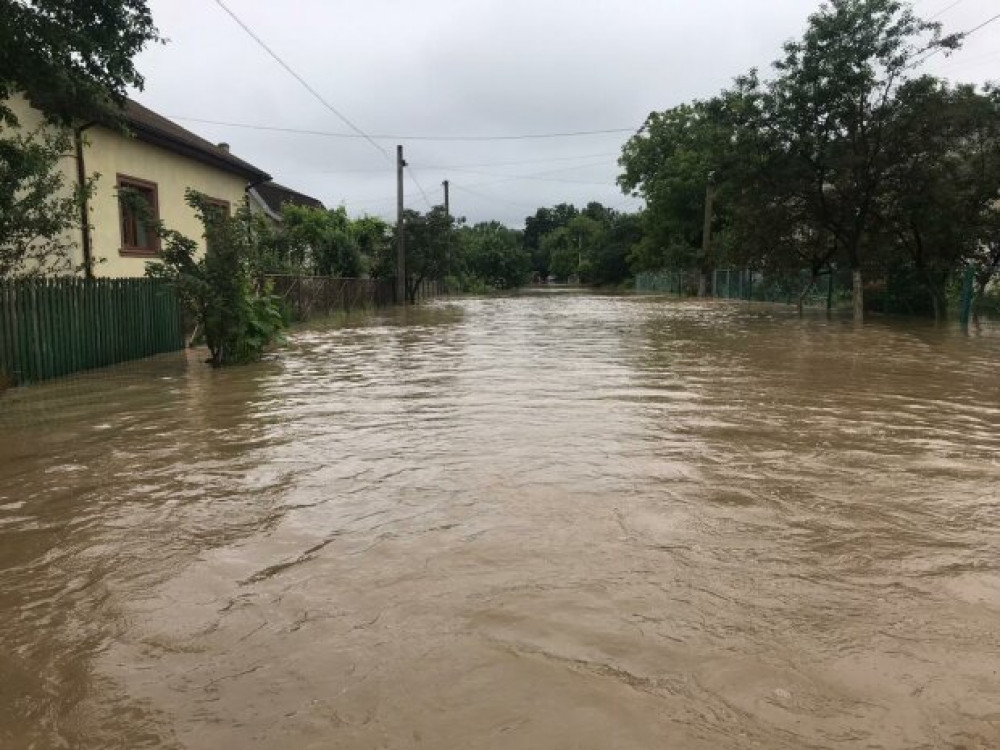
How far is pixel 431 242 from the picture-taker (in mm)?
38375

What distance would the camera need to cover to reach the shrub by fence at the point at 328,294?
23719mm

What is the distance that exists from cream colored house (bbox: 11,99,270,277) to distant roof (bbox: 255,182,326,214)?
17.3 m

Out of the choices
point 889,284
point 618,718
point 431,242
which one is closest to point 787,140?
point 889,284

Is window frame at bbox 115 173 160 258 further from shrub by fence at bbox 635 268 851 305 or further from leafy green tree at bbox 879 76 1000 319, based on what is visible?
shrub by fence at bbox 635 268 851 305

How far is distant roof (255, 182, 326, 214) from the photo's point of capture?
38.9 metres

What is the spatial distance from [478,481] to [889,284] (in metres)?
24.7

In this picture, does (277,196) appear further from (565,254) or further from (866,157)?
(565,254)

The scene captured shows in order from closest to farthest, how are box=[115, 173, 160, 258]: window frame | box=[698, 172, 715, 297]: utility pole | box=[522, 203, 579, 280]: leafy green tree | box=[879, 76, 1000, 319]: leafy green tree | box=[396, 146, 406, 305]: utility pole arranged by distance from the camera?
Answer: box=[115, 173, 160, 258]: window frame
box=[879, 76, 1000, 319]: leafy green tree
box=[396, 146, 406, 305]: utility pole
box=[698, 172, 715, 297]: utility pole
box=[522, 203, 579, 280]: leafy green tree

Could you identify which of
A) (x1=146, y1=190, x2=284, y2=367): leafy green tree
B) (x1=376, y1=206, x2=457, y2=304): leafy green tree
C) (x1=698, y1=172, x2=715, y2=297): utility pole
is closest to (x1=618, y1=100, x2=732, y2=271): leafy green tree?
(x1=698, y1=172, x2=715, y2=297): utility pole

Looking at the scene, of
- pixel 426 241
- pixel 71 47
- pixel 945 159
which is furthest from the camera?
pixel 426 241

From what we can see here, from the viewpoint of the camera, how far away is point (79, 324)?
39.0 feet

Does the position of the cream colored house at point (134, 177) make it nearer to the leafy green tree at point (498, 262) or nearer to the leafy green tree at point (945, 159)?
the leafy green tree at point (945, 159)

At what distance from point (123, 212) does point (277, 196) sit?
79.0 feet

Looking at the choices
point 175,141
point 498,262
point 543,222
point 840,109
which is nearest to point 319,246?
point 175,141
